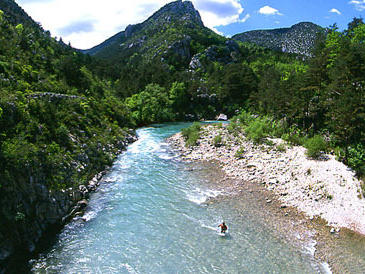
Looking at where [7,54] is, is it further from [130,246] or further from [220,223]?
[220,223]

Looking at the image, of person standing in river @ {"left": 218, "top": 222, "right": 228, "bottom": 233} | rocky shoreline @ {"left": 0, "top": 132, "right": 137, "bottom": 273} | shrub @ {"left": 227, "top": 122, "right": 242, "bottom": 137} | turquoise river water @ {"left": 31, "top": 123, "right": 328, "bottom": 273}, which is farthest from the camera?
shrub @ {"left": 227, "top": 122, "right": 242, "bottom": 137}

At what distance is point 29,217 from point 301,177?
18.1 metres

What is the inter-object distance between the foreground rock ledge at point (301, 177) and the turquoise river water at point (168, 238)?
3439mm

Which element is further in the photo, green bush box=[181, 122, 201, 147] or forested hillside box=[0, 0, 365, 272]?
green bush box=[181, 122, 201, 147]

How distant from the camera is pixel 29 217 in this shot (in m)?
10.8

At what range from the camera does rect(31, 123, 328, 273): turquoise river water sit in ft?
33.0

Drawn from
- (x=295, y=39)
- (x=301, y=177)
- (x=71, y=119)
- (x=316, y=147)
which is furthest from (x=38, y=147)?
(x=295, y=39)

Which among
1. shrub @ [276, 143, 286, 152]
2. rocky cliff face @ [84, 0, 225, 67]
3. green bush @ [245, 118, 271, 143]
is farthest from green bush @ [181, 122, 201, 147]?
rocky cliff face @ [84, 0, 225, 67]

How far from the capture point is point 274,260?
34.2 feet

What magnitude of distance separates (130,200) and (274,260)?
32.3ft

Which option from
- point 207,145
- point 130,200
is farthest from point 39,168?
point 207,145

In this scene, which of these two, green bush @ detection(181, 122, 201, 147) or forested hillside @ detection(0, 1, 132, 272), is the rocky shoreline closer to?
forested hillside @ detection(0, 1, 132, 272)

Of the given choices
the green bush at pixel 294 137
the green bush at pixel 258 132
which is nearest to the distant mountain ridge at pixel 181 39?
the green bush at pixel 258 132

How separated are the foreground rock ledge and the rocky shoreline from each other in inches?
526
